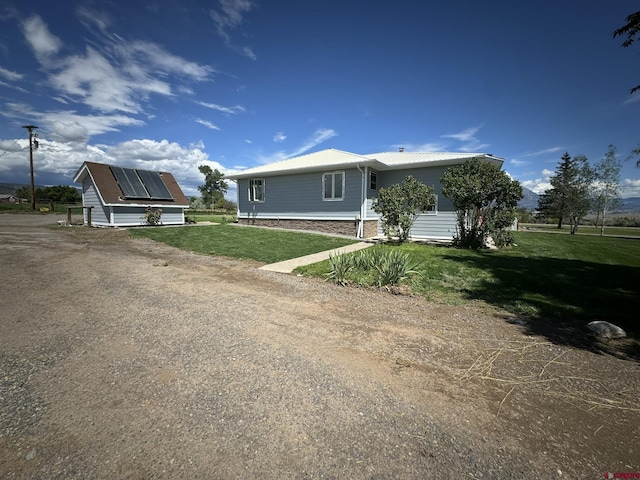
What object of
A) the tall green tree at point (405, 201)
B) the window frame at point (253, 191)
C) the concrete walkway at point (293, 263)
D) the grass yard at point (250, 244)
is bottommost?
the concrete walkway at point (293, 263)

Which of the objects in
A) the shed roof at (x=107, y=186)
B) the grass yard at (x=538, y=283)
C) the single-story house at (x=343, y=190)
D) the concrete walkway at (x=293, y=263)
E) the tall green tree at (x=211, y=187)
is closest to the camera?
the grass yard at (x=538, y=283)

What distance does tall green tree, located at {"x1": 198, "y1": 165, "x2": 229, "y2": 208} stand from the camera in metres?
48.7

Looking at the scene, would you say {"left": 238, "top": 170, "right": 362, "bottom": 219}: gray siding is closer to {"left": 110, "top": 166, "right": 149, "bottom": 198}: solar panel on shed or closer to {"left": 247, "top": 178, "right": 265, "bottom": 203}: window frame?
{"left": 247, "top": 178, "right": 265, "bottom": 203}: window frame

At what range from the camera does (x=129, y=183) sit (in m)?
17.8

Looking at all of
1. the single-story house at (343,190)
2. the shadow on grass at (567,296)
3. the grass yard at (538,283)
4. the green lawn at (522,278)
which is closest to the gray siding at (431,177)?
the single-story house at (343,190)

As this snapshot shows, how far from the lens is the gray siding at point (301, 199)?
14758 millimetres

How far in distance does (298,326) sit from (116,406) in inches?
83.0

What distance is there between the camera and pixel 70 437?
1916 millimetres

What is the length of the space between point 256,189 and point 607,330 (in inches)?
680

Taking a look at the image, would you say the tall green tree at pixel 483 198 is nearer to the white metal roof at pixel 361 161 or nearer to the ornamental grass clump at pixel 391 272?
the white metal roof at pixel 361 161

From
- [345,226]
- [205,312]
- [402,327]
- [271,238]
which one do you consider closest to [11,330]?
[205,312]

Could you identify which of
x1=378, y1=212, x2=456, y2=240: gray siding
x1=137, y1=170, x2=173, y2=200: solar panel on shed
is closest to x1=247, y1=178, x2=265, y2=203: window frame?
x1=137, y1=170, x2=173, y2=200: solar panel on shed

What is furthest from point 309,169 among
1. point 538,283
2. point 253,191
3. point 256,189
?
point 538,283

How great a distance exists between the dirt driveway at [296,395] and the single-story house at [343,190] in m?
10.1
